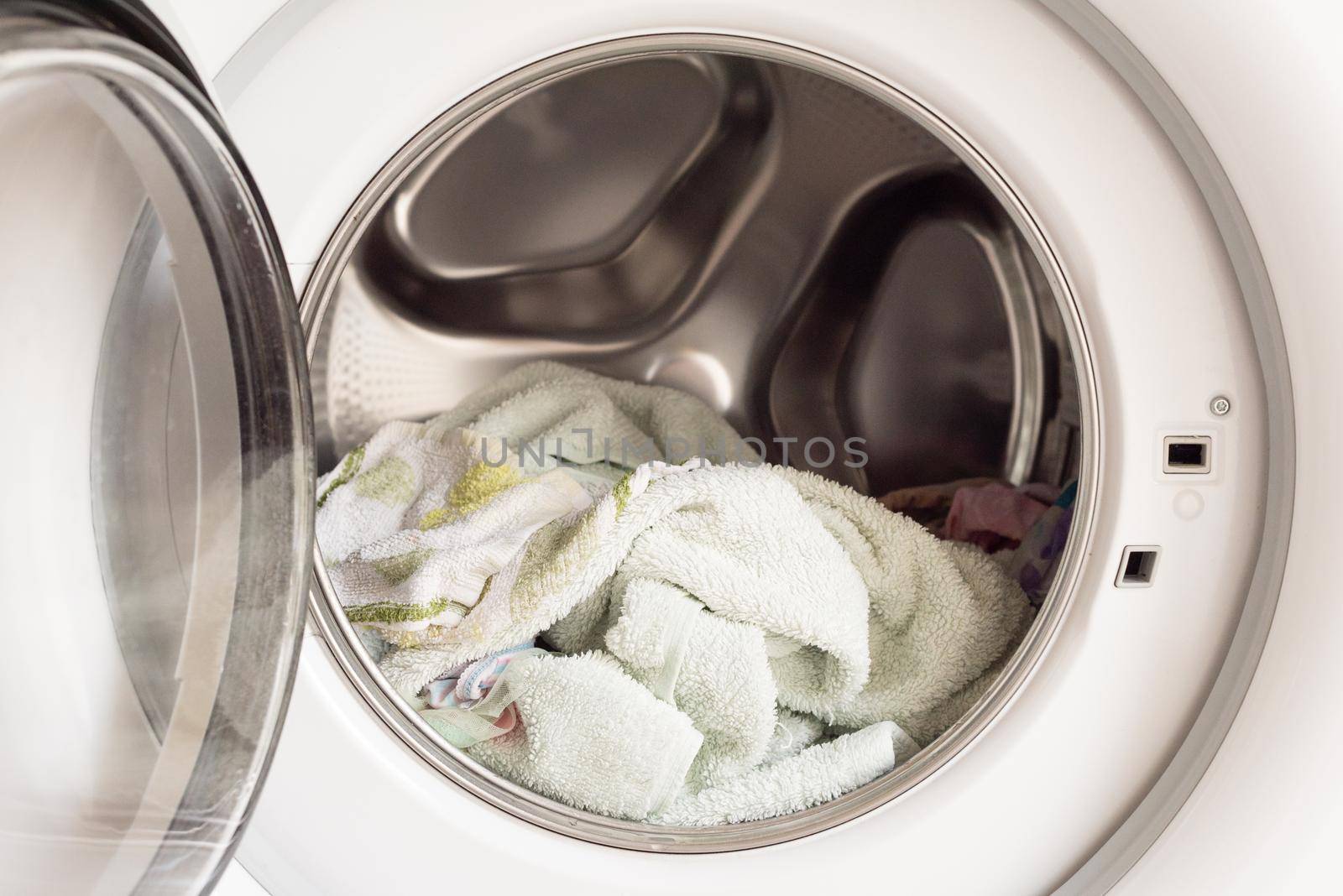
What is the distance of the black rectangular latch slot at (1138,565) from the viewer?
51 centimetres

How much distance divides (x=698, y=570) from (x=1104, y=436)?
0.84 feet

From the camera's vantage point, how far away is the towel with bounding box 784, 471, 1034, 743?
0.65m

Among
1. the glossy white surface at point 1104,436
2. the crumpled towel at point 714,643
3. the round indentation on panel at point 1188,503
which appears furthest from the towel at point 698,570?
the round indentation on panel at point 1188,503

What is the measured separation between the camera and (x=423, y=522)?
0.72 m

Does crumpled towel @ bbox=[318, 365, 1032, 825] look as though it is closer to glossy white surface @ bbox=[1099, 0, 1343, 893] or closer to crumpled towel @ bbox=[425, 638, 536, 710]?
crumpled towel @ bbox=[425, 638, 536, 710]

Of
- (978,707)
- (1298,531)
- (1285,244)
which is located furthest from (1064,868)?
(1285,244)

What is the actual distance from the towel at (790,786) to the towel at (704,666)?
22mm

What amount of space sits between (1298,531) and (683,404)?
0.52 m

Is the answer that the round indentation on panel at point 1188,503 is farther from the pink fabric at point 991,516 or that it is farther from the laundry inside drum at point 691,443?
the pink fabric at point 991,516

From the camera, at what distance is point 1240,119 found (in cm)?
45

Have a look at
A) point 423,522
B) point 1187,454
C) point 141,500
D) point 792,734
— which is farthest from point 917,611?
point 141,500

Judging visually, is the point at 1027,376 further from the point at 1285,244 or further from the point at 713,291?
the point at 1285,244
